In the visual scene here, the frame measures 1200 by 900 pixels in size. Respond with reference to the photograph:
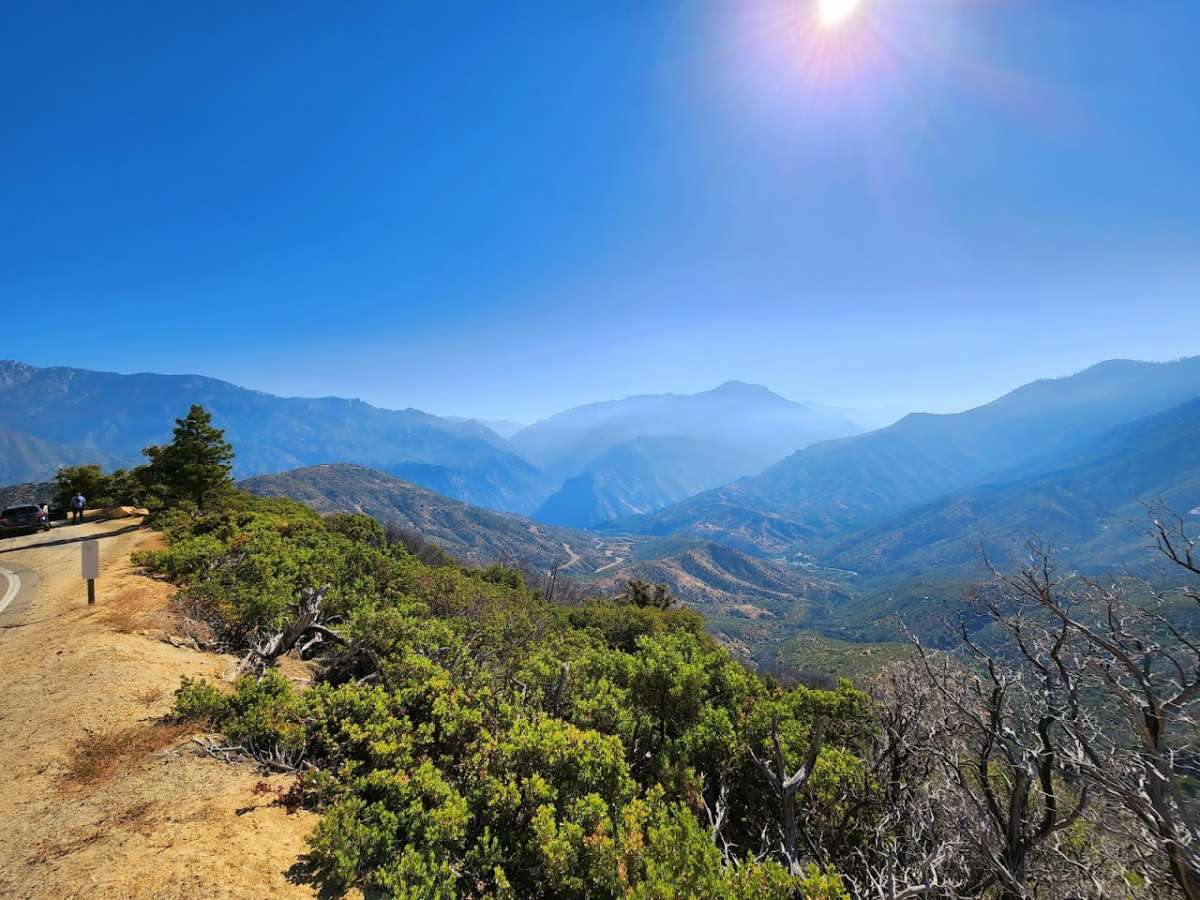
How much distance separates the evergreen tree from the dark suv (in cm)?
531

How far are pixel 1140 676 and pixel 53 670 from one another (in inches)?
763

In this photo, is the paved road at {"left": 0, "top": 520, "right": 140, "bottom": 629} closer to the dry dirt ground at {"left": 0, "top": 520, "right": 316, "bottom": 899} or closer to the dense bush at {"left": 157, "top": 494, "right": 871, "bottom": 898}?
the dry dirt ground at {"left": 0, "top": 520, "right": 316, "bottom": 899}

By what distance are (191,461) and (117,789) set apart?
29813 millimetres

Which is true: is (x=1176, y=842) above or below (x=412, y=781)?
above

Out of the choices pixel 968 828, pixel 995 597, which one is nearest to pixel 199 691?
pixel 968 828

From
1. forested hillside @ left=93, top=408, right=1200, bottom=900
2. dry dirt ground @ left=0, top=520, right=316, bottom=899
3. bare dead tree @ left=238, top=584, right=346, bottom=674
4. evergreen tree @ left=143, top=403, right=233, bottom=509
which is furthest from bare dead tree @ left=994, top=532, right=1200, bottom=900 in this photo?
evergreen tree @ left=143, top=403, right=233, bottom=509

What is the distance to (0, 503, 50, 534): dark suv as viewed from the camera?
26906 millimetres

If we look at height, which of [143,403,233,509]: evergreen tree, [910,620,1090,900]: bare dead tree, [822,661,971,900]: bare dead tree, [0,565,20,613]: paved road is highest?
[143,403,233,509]: evergreen tree

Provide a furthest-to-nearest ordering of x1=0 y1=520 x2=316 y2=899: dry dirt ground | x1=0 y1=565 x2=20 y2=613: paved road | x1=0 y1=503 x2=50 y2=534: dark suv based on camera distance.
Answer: x1=0 y1=503 x2=50 y2=534: dark suv < x1=0 y1=565 x2=20 y2=613: paved road < x1=0 y1=520 x2=316 y2=899: dry dirt ground

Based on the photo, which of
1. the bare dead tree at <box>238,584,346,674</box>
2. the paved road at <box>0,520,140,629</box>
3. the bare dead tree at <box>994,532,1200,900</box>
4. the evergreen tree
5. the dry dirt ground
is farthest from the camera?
the evergreen tree

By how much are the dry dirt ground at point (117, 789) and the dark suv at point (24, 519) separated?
2064 centimetres

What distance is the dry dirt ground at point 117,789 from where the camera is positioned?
5.80 metres

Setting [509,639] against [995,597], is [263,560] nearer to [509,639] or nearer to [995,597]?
[509,639]

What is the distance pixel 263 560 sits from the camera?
56.4ft
